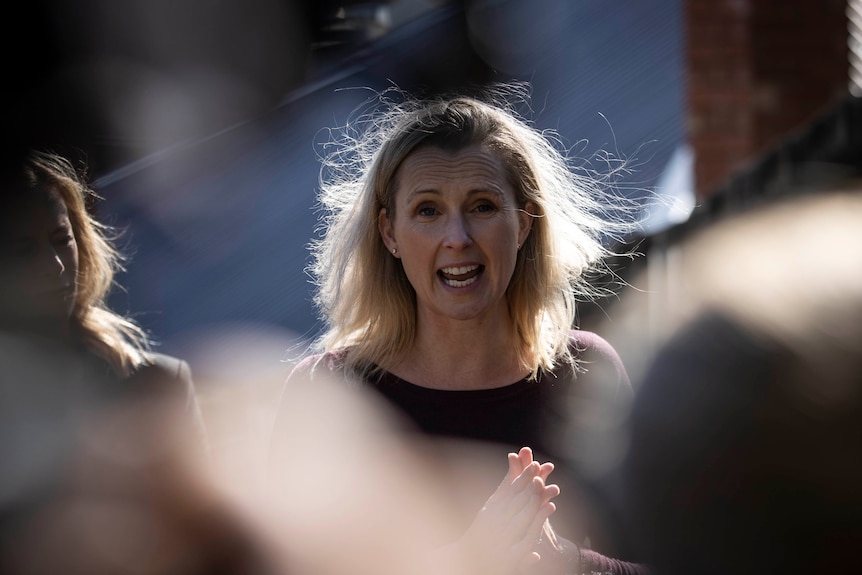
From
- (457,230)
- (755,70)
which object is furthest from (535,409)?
(755,70)

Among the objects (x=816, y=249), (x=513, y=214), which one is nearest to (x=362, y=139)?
(x=513, y=214)

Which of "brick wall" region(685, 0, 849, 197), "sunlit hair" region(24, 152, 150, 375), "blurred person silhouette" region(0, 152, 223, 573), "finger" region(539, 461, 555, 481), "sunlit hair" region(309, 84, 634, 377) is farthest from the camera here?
"brick wall" region(685, 0, 849, 197)

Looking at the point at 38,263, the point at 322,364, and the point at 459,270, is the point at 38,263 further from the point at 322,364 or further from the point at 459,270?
the point at 459,270

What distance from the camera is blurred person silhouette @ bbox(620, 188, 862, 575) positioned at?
1.41ft

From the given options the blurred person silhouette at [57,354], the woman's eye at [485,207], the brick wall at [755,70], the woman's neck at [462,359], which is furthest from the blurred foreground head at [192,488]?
the brick wall at [755,70]

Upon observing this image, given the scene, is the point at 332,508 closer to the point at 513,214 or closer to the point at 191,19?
the point at 513,214

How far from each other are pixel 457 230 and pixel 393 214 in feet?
0.70

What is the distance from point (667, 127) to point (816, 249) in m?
2.87

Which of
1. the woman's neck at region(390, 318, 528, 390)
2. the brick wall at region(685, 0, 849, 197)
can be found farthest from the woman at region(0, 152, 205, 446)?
the brick wall at region(685, 0, 849, 197)

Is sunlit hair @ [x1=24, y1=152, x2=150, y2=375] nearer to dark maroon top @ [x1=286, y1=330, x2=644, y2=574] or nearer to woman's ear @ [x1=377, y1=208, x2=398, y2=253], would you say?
dark maroon top @ [x1=286, y1=330, x2=644, y2=574]

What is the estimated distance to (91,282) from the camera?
2014mm

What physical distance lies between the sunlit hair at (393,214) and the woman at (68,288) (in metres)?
0.45

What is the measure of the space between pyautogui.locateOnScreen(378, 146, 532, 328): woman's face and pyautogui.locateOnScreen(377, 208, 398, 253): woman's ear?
0.09 m

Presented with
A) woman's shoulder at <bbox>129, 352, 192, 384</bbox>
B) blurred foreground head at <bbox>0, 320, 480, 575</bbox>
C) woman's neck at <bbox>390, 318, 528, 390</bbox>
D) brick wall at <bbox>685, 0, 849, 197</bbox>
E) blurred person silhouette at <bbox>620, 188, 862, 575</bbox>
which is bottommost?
blurred foreground head at <bbox>0, 320, 480, 575</bbox>
